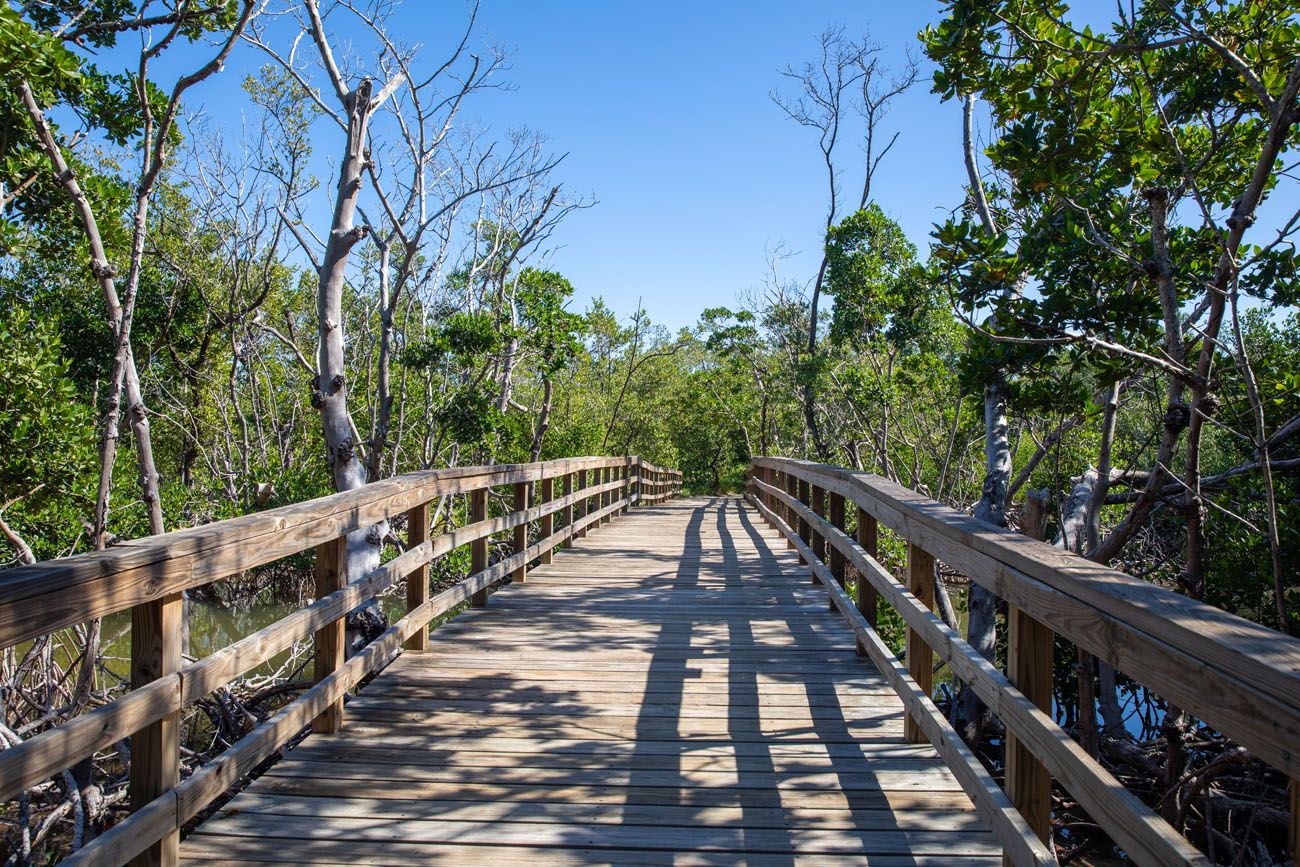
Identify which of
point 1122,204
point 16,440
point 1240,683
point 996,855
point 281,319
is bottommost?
point 996,855

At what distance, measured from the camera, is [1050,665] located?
2.12 meters

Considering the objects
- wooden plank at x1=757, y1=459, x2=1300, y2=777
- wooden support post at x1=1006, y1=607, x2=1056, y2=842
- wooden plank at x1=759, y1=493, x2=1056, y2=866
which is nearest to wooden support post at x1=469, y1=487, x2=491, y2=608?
wooden plank at x1=759, y1=493, x2=1056, y2=866

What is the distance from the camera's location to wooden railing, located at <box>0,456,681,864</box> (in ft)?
5.55

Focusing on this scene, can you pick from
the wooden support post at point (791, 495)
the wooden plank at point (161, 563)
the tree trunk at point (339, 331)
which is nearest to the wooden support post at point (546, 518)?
the tree trunk at point (339, 331)

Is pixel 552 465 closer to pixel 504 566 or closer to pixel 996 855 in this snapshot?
pixel 504 566

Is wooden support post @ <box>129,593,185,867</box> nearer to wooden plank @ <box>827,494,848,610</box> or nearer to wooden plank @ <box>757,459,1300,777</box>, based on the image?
wooden plank @ <box>757,459,1300,777</box>

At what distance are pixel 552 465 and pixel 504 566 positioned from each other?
1396 millimetres

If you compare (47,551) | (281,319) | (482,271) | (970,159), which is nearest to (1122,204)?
(970,159)

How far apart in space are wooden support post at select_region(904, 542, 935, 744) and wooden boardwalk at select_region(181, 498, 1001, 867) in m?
0.09

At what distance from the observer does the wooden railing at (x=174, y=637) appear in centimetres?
169

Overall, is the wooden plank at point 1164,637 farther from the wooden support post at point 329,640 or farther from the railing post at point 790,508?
the railing post at point 790,508

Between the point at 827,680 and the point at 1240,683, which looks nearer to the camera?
the point at 1240,683

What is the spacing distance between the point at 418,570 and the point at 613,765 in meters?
1.68

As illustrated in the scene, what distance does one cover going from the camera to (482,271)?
16.7 meters
